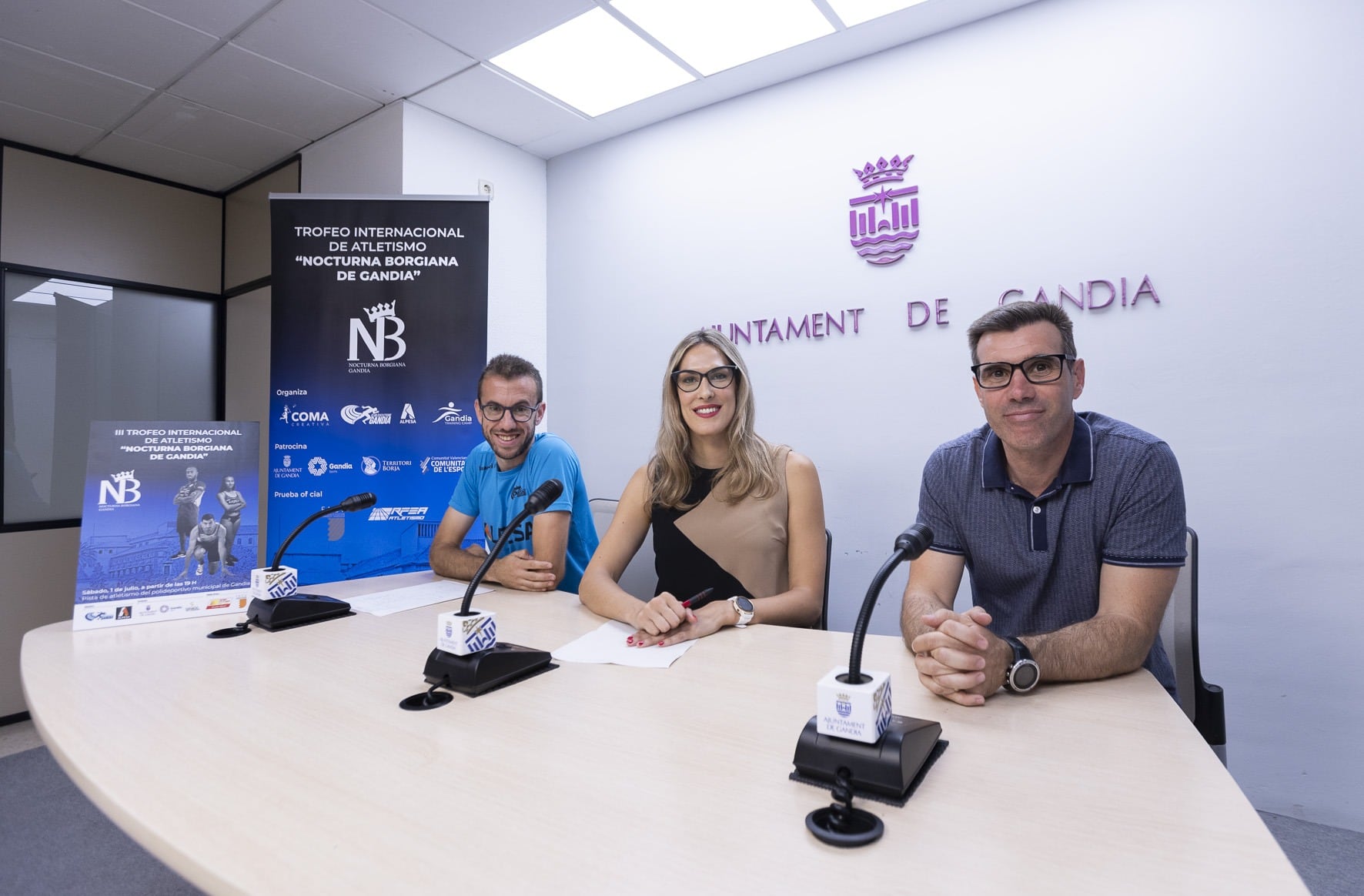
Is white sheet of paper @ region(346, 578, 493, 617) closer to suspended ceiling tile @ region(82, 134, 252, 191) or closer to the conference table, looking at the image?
the conference table

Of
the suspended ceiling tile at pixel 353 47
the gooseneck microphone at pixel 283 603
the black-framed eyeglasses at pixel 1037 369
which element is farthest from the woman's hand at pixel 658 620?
the suspended ceiling tile at pixel 353 47

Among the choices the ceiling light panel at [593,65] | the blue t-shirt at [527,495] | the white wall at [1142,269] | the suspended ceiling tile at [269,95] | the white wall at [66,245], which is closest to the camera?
the white wall at [1142,269]

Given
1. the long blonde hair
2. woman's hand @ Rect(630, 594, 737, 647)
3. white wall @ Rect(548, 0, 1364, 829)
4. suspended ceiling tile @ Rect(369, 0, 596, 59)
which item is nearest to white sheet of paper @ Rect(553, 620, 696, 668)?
woman's hand @ Rect(630, 594, 737, 647)

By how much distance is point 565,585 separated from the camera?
7.50 feet

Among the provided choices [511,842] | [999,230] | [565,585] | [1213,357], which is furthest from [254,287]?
[1213,357]

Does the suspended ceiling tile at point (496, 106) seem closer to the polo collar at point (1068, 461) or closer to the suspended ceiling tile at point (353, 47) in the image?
the suspended ceiling tile at point (353, 47)

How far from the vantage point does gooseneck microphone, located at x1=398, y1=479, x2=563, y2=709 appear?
108 centimetres

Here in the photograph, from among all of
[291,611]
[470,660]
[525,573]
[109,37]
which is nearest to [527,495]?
[525,573]

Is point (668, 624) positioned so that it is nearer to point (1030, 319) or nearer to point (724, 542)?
point (724, 542)

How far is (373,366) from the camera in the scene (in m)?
2.90

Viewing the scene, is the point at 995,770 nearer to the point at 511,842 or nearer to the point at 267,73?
the point at 511,842

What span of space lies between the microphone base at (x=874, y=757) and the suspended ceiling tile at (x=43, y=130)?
174 inches

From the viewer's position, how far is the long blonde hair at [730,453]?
1870 mm

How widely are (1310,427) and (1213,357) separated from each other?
0.32m
